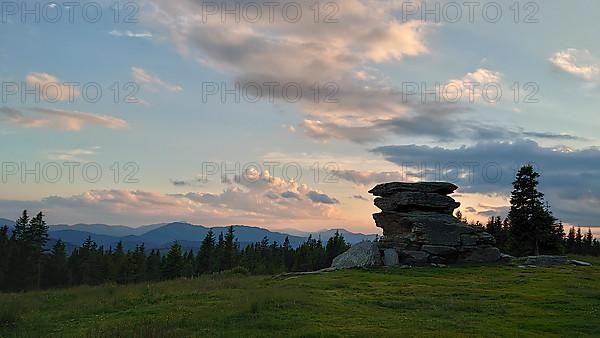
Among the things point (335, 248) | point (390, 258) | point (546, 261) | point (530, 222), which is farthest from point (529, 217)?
point (335, 248)

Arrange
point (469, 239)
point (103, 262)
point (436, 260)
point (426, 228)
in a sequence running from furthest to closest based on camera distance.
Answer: point (103, 262) → point (469, 239) → point (426, 228) → point (436, 260)

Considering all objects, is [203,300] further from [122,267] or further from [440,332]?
[122,267]

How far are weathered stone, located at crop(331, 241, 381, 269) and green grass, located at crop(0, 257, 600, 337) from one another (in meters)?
8.30

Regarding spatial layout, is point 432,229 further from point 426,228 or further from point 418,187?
point 418,187

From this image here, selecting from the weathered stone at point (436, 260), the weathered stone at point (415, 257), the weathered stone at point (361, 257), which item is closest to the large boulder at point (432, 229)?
the weathered stone at point (436, 260)

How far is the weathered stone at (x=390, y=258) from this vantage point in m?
47.0

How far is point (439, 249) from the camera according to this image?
161 ft

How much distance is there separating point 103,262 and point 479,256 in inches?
2470

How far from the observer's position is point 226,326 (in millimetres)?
20359

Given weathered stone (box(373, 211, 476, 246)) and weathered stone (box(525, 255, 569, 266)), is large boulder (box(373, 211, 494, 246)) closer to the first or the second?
weathered stone (box(373, 211, 476, 246))

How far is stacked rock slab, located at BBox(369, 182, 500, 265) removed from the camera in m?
49.1

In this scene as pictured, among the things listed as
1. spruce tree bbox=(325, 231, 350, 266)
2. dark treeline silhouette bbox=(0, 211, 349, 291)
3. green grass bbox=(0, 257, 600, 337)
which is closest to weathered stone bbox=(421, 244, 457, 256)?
green grass bbox=(0, 257, 600, 337)

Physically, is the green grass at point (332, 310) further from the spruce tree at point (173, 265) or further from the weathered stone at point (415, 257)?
the spruce tree at point (173, 265)

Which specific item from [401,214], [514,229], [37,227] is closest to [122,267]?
[37,227]
